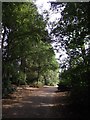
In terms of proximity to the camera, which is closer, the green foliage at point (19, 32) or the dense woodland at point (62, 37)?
the dense woodland at point (62, 37)

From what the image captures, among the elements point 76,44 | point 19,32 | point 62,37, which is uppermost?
point 19,32

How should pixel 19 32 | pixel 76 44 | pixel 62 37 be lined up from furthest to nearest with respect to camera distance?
1. pixel 19 32
2. pixel 62 37
3. pixel 76 44

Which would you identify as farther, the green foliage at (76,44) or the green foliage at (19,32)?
the green foliage at (19,32)

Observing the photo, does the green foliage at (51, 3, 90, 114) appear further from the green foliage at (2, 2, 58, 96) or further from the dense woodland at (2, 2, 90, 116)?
the green foliage at (2, 2, 58, 96)

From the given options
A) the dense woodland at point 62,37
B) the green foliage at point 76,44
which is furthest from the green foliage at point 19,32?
the green foliage at point 76,44

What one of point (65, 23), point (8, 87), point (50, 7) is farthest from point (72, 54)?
point (8, 87)

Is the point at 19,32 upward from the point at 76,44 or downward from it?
upward

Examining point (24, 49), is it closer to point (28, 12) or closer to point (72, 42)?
point (28, 12)

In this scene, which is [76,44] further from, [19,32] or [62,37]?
[19,32]

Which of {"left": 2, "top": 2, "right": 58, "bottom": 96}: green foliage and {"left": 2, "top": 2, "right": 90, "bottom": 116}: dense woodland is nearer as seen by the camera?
{"left": 2, "top": 2, "right": 90, "bottom": 116}: dense woodland

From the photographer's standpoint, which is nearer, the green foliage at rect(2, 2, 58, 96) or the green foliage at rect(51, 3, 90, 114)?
the green foliage at rect(51, 3, 90, 114)

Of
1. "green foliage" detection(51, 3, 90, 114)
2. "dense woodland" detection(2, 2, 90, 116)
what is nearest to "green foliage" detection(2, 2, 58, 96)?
"dense woodland" detection(2, 2, 90, 116)

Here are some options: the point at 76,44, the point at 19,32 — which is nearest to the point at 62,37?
the point at 76,44

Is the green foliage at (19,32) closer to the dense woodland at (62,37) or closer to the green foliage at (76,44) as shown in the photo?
the dense woodland at (62,37)
